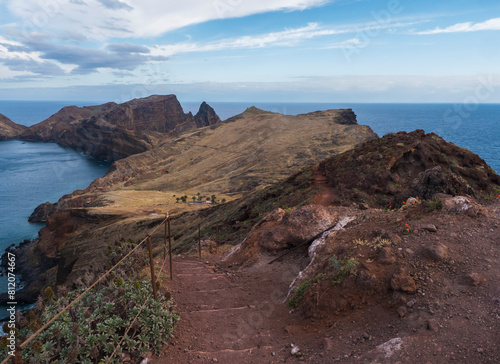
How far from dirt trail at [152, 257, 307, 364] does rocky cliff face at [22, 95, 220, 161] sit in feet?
384

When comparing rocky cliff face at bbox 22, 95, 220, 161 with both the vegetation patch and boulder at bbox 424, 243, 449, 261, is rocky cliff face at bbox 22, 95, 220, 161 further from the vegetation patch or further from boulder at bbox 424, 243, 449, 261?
boulder at bbox 424, 243, 449, 261

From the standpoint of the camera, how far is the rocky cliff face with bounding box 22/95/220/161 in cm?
12225

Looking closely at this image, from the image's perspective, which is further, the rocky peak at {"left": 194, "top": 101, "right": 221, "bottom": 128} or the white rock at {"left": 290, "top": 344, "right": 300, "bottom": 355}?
the rocky peak at {"left": 194, "top": 101, "right": 221, "bottom": 128}

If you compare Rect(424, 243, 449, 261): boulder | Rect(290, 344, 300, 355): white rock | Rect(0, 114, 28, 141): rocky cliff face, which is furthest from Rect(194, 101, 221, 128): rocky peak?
Rect(290, 344, 300, 355): white rock

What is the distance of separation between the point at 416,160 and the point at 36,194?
77740 mm

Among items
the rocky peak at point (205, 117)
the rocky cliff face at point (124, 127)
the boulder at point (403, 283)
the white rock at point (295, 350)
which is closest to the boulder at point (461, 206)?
the boulder at point (403, 283)

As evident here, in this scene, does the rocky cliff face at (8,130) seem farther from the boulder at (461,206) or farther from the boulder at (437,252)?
the boulder at (437,252)

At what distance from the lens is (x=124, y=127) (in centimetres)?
12606

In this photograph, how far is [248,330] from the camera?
809cm

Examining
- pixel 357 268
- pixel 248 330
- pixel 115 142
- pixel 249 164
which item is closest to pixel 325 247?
pixel 357 268

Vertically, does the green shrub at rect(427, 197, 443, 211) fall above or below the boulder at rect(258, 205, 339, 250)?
above

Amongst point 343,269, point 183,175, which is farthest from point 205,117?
point 343,269

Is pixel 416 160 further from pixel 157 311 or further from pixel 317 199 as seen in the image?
pixel 157 311

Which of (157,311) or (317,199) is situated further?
(317,199)
